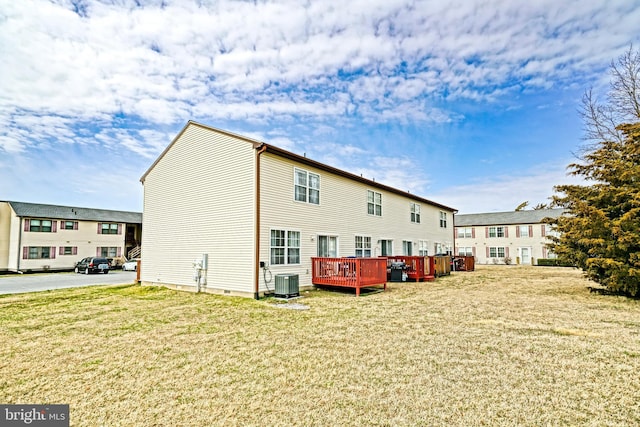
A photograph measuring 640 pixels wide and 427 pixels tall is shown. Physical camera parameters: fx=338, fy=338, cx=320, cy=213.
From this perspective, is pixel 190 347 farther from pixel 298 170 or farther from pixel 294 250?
pixel 298 170

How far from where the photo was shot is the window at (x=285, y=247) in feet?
39.2

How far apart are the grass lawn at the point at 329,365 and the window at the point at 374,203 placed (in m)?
9.11

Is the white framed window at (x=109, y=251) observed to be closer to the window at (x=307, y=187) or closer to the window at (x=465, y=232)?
the window at (x=307, y=187)

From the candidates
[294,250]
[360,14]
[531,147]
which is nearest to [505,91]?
[531,147]

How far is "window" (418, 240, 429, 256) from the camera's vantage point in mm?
23603

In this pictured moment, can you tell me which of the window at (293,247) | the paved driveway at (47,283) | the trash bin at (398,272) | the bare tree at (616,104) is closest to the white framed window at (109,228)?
the paved driveway at (47,283)

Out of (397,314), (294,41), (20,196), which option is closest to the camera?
(397,314)

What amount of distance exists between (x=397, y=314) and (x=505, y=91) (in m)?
13.4

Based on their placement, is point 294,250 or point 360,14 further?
point 294,250

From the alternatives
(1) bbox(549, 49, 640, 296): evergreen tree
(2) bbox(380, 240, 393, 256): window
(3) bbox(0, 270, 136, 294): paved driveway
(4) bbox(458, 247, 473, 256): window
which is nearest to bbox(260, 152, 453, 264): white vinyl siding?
(2) bbox(380, 240, 393, 256): window

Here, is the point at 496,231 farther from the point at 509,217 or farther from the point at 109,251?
the point at 109,251

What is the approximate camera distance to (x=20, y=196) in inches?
1267

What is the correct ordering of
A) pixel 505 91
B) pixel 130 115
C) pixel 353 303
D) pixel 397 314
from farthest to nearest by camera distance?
1. pixel 130 115
2. pixel 505 91
3. pixel 353 303
4. pixel 397 314

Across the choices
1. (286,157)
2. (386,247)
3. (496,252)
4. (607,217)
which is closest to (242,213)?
(286,157)
